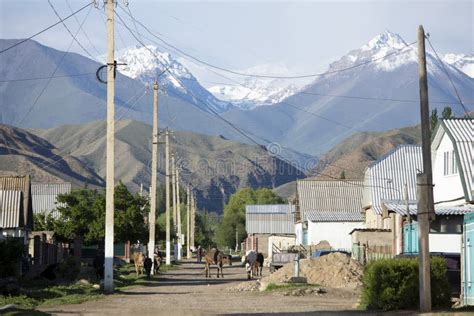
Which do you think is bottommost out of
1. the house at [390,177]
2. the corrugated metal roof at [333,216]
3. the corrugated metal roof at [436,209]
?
the corrugated metal roof at [436,209]

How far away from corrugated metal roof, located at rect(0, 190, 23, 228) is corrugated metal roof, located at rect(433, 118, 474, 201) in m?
21.7

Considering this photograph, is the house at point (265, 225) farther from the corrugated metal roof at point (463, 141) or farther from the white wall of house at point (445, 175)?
the corrugated metal roof at point (463, 141)

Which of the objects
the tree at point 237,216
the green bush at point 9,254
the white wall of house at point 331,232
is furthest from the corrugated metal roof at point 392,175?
the tree at point 237,216

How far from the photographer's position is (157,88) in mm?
64062

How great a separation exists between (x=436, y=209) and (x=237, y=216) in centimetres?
10796

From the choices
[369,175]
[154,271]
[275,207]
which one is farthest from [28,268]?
[275,207]

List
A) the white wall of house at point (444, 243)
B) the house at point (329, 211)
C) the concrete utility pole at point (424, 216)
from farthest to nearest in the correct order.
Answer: the house at point (329, 211)
the white wall of house at point (444, 243)
the concrete utility pole at point (424, 216)

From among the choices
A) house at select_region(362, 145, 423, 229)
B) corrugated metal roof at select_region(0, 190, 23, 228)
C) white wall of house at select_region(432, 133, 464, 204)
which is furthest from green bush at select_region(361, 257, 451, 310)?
house at select_region(362, 145, 423, 229)

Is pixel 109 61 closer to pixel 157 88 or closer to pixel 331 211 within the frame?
pixel 157 88

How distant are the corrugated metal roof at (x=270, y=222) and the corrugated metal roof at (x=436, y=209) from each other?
152 ft

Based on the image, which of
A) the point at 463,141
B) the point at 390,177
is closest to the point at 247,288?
the point at 463,141

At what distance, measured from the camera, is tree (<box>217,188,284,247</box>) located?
153250 millimetres

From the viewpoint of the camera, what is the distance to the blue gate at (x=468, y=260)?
29.2 meters

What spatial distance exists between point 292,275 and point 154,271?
1457 cm
